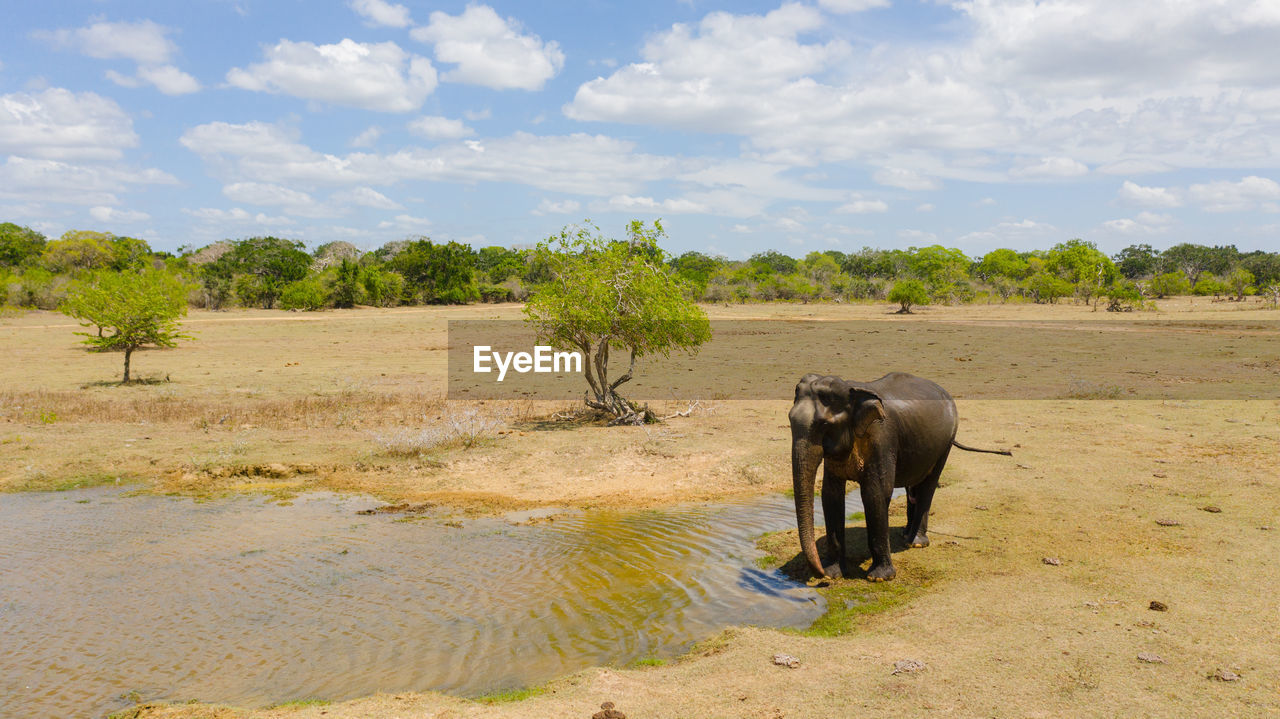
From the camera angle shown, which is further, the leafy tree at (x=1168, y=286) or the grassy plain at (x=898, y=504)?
the leafy tree at (x=1168, y=286)

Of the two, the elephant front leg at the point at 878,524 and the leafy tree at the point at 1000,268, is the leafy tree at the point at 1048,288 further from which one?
the elephant front leg at the point at 878,524

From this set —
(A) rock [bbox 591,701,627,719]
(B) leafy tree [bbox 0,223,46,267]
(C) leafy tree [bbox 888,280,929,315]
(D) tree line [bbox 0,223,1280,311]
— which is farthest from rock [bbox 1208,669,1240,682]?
(B) leafy tree [bbox 0,223,46,267]

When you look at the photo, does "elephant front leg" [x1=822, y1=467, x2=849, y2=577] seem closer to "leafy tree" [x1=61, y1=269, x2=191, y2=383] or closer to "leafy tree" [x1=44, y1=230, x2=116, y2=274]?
"leafy tree" [x1=61, y1=269, x2=191, y2=383]

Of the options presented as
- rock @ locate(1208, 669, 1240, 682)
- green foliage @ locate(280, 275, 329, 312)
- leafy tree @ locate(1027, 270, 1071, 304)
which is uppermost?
leafy tree @ locate(1027, 270, 1071, 304)

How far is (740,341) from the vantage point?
35219 mm

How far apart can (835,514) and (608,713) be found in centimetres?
365

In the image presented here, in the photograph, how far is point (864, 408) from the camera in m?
7.24

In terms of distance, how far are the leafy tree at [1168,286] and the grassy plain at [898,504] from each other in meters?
48.8

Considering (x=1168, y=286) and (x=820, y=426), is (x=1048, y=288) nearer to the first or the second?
(x=1168, y=286)

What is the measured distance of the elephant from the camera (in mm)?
7176

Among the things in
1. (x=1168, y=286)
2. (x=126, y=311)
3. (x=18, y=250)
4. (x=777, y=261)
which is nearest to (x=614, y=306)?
(x=126, y=311)

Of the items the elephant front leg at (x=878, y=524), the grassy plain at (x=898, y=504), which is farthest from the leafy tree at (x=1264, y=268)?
the elephant front leg at (x=878, y=524)

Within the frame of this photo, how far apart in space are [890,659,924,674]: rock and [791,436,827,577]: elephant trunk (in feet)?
5.76

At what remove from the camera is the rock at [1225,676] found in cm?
497
